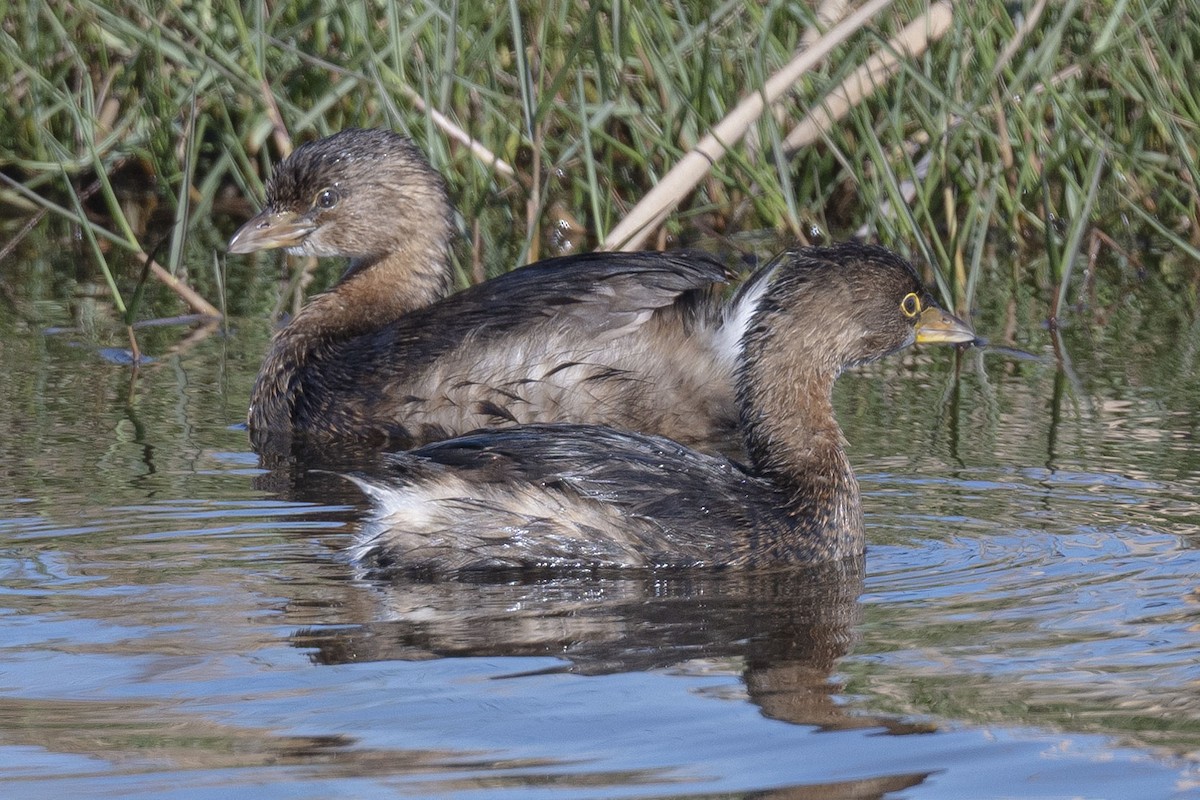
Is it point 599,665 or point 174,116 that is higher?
point 174,116

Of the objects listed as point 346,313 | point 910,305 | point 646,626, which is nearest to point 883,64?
point 346,313

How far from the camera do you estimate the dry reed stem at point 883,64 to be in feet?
25.4

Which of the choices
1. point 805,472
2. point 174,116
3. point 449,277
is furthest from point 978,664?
point 174,116

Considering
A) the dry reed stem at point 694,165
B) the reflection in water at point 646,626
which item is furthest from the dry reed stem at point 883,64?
the reflection in water at point 646,626

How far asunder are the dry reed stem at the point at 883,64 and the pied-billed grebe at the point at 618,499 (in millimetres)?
2603

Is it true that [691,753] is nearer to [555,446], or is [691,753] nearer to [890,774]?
[890,774]

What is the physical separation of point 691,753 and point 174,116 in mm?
6166

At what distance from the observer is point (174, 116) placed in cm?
888

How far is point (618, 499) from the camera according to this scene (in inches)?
192

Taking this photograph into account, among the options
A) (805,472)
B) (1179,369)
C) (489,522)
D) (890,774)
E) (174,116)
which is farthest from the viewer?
(174,116)

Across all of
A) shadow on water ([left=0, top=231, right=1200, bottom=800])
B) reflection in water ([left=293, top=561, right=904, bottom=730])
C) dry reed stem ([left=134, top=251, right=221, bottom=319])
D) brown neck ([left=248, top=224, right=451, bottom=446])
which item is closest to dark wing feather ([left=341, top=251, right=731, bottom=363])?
brown neck ([left=248, top=224, right=451, bottom=446])

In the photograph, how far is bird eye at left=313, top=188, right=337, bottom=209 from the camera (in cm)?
755

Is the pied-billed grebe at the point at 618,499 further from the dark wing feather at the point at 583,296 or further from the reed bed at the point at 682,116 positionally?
the reed bed at the point at 682,116

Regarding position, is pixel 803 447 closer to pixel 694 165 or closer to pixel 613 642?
pixel 613 642
